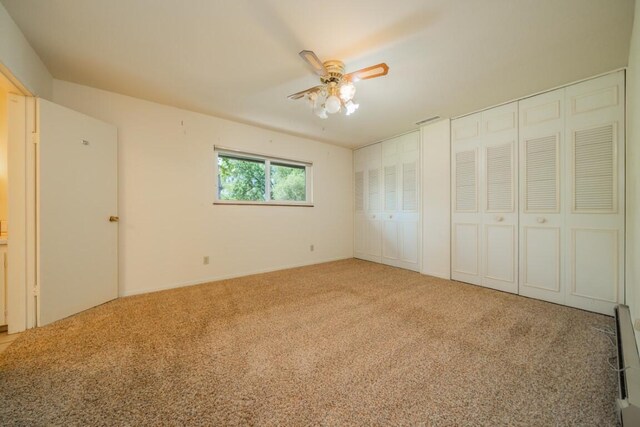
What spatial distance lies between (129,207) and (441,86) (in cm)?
398

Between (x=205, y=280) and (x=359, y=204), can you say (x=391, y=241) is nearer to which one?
(x=359, y=204)

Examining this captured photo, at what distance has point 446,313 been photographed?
239 cm

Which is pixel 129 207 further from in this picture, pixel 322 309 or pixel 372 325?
pixel 372 325

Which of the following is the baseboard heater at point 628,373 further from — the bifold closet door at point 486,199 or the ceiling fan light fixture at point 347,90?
the ceiling fan light fixture at point 347,90

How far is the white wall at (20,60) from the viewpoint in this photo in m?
1.67

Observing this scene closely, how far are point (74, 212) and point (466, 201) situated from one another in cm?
469

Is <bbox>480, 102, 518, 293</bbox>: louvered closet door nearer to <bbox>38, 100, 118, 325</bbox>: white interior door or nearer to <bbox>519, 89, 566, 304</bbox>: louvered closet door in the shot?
<bbox>519, 89, 566, 304</bbox>: louvered closet door

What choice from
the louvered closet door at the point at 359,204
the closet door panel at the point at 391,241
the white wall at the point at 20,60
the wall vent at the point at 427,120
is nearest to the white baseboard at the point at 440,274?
the closet door panel at the point at 391,241

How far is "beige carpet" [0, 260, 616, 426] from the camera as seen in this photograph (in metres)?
1.22

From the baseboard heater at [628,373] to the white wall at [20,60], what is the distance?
420cm

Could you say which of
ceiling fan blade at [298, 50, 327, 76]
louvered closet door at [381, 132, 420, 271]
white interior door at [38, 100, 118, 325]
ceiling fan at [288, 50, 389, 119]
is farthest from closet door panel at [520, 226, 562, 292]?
white interior door at [38, 100, 118, 325]

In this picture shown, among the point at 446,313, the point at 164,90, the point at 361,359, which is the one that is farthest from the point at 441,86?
the point at 164,90

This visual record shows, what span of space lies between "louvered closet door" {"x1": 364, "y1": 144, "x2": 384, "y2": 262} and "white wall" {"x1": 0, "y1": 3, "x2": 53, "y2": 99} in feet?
14.9

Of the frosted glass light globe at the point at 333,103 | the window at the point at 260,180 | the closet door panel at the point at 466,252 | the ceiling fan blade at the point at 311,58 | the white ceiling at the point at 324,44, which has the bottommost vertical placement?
the closet door panel at the point at 466,252
